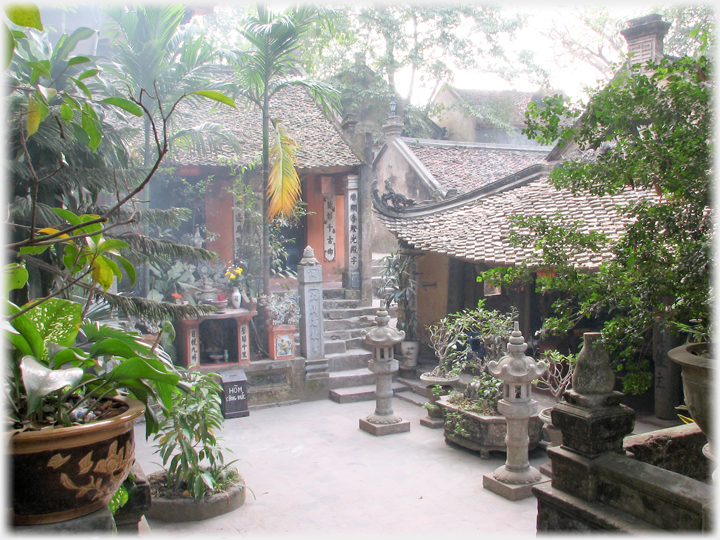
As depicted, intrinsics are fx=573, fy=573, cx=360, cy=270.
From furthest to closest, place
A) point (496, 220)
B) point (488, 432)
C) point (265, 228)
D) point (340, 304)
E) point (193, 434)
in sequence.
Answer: point (340, 304), point (265, 228), point (496, 220), point (488, 432), point (193, 434)

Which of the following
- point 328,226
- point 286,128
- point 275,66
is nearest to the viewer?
point 275,66

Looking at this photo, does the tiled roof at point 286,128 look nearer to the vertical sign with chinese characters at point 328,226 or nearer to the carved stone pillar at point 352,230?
the carved stone pillar at point 352,230

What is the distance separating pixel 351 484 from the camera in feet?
18.8

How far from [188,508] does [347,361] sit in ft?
16.9

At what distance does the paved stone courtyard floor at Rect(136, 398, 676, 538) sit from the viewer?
4.73m

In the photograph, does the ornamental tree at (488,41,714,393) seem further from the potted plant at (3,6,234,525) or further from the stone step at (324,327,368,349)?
the stone step at (324,327,368,349)

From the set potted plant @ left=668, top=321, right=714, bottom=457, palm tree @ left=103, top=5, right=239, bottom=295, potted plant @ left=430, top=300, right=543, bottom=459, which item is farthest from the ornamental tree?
palm tree @ left=103, top=5, right=239, bottom=295

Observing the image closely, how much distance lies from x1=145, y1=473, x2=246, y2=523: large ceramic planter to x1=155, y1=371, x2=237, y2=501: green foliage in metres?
0.07

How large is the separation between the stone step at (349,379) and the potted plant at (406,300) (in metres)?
0.65

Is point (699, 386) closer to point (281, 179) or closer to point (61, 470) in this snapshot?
point (61, 470)

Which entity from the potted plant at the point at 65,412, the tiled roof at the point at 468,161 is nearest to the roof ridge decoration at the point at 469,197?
the tiled roof at the point at 468,161

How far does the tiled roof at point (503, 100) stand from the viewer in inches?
787

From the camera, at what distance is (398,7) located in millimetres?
17828

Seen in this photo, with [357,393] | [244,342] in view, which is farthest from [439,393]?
[244,342]
